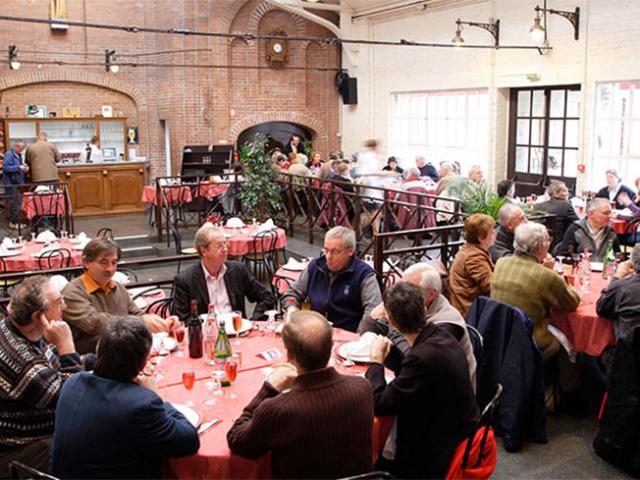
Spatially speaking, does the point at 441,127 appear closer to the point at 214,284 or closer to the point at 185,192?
the point at 185,192

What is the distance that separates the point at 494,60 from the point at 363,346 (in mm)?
9592

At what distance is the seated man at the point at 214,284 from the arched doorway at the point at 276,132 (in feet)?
37.4

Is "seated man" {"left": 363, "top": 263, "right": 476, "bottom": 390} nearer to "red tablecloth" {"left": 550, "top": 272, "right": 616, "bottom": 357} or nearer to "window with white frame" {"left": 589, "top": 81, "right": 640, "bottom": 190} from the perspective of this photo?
"red tablecloth" {"left": 550, "top": 272, "right": 616, "bottom": 357}

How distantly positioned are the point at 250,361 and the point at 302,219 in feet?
29.7

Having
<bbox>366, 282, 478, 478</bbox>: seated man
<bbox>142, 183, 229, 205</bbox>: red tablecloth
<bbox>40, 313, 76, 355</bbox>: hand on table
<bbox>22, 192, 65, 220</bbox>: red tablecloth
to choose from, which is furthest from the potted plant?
<bbox>366, 282, 478, 478</bbox>: seated man

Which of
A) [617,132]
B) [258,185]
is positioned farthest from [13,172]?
[617,132]

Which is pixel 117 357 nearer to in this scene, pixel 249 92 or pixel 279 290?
pixel 279 290

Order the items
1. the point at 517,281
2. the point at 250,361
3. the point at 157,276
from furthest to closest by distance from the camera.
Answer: the point at 157,276
the point at 517,281
the point at 250,361

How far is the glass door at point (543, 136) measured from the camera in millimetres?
10945

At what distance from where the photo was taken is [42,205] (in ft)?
34.3

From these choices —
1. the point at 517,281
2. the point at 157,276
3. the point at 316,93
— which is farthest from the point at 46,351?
the point at 316,93

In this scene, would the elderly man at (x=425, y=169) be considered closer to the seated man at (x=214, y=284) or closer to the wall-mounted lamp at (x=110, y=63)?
the wall-mounted lamp at (x=110, y=63)

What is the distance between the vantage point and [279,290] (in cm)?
562

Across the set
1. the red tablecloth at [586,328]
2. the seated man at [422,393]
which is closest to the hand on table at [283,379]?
the seated man at [422,393]
